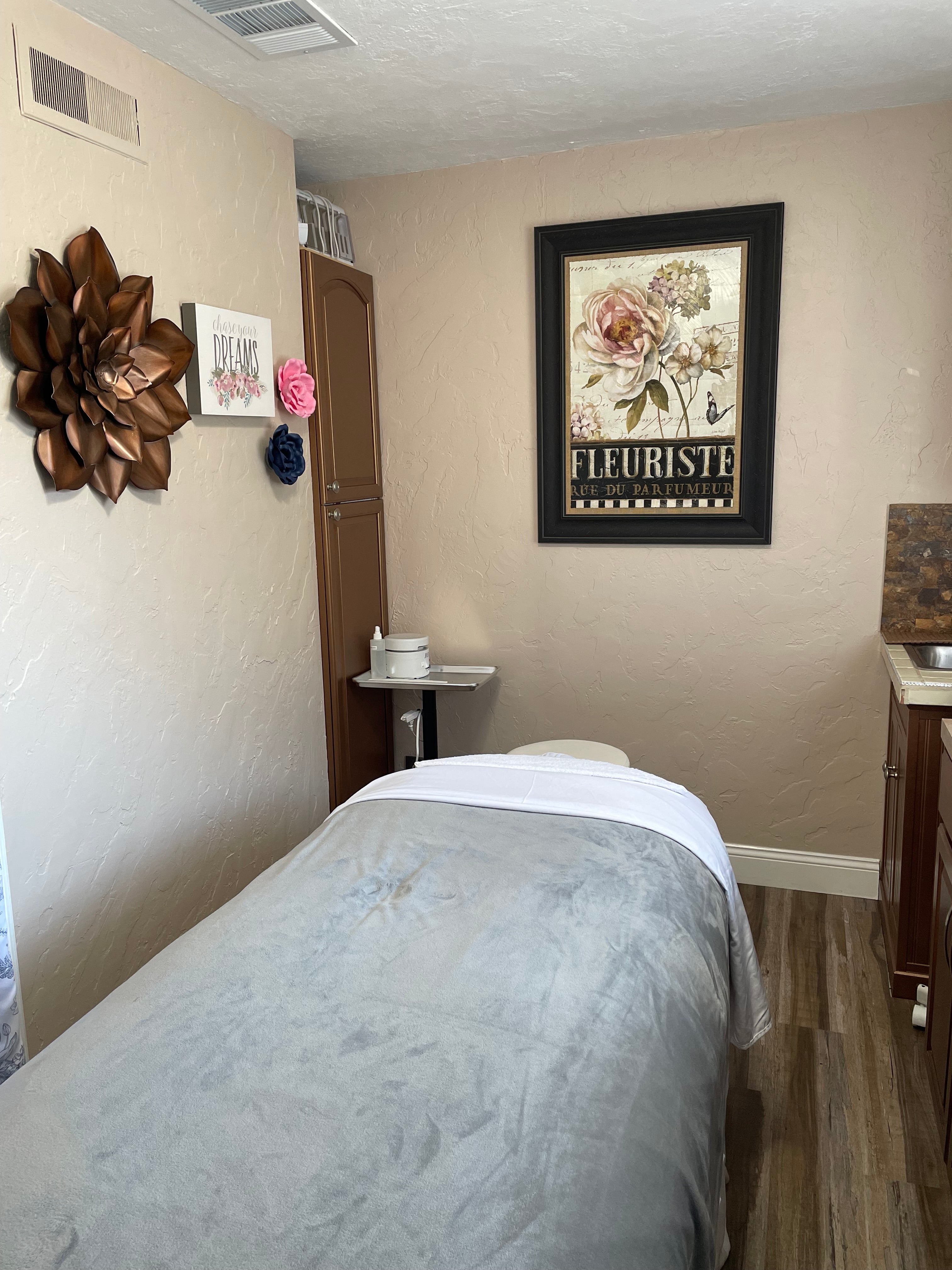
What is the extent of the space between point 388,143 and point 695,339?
1164 millimetres

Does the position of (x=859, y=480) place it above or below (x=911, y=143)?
below

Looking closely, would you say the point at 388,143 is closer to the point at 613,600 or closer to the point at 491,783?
the point at 613,600

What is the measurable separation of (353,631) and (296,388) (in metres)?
0.89

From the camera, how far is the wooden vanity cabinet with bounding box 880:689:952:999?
2.41 m

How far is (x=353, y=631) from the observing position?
339 centimetres

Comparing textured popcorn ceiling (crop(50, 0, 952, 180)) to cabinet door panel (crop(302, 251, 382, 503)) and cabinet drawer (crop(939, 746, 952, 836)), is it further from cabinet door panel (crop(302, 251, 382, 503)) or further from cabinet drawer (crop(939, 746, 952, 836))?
cabinet drawer (crop(939, 746, 952, 836))

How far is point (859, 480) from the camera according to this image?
119 inches

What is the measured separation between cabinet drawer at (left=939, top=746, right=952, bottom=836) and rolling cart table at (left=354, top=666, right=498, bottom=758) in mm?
1524

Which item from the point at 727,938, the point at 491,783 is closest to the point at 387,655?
the point at 491,783

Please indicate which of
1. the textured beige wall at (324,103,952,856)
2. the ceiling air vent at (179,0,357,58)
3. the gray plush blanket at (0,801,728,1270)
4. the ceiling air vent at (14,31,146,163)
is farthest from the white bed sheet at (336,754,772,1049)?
the ceiling air vent at (179,0,357,58)

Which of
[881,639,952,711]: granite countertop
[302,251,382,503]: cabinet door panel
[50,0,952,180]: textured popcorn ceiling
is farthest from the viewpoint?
[302,251,382,503]: cabinet door panel

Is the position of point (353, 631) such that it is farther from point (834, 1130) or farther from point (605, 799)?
point (834, 1130)

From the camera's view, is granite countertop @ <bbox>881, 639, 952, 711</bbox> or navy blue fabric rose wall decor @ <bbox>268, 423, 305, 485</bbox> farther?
navy blue fabric rose wall decor @ <bbox>268, 423, 305, 485</bbox>

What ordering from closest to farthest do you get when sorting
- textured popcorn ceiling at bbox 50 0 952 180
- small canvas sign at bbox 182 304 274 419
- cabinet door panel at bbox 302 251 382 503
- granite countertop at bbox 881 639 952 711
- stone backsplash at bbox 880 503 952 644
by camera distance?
textured popcorn ceiling at bbox 50 0 952 180 < granite countertop at bbox 881 639 952 711 < small canvas sign at bbox 182 304 274 419 < stone backsplash at bbox 880 503 952 644 < cabinet door panel at bbox 302 251 382 503
